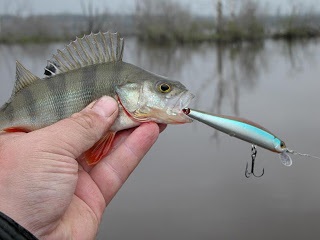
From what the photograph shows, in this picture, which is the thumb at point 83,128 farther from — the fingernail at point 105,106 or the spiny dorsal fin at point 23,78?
the spiny dorsal fin at point 23,78

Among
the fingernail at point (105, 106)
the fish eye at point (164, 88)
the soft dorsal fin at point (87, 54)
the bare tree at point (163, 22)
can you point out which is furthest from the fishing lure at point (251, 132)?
the bare tree at point (163, 22)

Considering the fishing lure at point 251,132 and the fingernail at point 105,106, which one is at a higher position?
the fingernail at point 105,106

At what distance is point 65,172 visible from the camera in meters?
1.91

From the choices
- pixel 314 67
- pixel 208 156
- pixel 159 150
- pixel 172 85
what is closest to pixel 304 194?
pixel 208 156

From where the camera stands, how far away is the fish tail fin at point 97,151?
221cm

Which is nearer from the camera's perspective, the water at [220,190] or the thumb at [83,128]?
the thumb at [83,128]

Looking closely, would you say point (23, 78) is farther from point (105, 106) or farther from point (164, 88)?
point (164, 88)

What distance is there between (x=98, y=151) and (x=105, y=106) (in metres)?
0.23

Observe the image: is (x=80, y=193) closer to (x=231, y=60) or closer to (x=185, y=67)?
(x=185, y=67)

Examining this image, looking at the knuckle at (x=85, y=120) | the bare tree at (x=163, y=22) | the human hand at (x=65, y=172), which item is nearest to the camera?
the human hand at (x=65, y=172)

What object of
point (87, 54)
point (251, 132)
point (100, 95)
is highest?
point (87, 54)

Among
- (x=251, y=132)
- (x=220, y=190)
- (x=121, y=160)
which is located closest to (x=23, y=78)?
(x=121, y=160)

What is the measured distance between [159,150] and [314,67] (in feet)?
40.5

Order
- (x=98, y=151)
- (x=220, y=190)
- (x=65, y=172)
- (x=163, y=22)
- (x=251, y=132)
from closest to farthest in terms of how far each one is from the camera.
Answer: (x=65, y=172) < (x=251, y=132) < (x=98, y=151) < (x=220, y=190) < (x=163, y=22)
